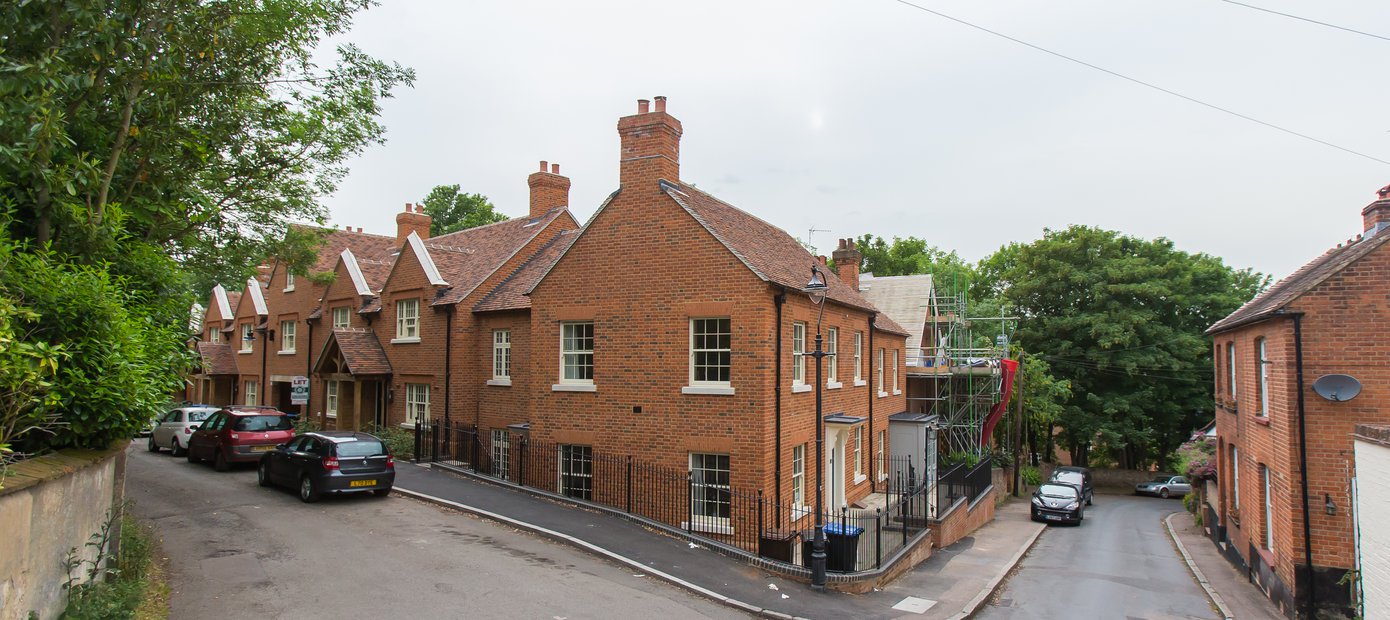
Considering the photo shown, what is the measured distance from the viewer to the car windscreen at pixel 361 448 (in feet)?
52.9

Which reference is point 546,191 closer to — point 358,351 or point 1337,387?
point 358,351

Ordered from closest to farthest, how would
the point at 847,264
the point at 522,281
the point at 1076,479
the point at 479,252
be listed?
the point at 522,281 → the point at 479,252 → the point at 847,264 → the point at 1076,479

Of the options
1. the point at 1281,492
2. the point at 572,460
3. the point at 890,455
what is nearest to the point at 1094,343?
the point at 890,455

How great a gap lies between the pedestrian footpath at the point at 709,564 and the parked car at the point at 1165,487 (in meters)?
28.4

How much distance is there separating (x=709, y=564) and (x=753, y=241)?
26.8ft

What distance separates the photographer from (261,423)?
67.3 ft

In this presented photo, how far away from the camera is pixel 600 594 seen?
1106 centimetres

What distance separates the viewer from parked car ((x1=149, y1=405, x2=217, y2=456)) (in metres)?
23.6

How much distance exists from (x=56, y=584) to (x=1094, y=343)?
4481cm

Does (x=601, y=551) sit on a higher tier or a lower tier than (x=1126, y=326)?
lower

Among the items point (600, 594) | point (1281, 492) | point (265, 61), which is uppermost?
point (265, 61)

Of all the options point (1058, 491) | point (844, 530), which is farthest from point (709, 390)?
point (1058, 491)

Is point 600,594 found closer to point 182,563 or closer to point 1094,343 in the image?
point 182,563

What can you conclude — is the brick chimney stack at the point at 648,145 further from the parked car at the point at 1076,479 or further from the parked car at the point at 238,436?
the parked car at the point at 1076,479
